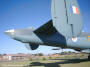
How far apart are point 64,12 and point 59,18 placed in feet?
2.16

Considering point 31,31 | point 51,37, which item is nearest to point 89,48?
point 51,37

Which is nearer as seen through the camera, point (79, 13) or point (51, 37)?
point (79, 13)

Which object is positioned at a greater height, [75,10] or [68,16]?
[75,10]

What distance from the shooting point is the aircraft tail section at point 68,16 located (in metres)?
7.30

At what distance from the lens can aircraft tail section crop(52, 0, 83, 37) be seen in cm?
730

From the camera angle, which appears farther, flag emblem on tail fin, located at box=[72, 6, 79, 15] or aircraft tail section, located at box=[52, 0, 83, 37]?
flag emblem on tail fin, located at box=[72, 6, 79, 15]

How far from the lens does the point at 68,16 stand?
7.68 metres

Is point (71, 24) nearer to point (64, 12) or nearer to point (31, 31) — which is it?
point (64, 12)

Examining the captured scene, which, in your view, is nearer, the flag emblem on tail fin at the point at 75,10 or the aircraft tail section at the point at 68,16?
the aircraft tail section at the point at 68,16

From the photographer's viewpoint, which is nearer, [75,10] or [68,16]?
[68,16]

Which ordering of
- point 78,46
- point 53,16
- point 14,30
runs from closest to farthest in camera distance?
point 53,16 < point 14,30 < point 78,46

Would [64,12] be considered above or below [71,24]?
above

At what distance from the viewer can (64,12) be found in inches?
303

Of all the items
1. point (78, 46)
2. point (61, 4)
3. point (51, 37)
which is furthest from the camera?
point (78, 46)
